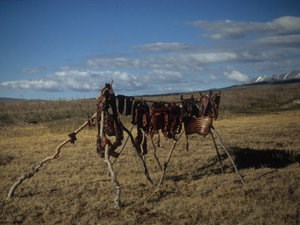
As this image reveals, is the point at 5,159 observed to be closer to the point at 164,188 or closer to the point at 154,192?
the point at 164,188

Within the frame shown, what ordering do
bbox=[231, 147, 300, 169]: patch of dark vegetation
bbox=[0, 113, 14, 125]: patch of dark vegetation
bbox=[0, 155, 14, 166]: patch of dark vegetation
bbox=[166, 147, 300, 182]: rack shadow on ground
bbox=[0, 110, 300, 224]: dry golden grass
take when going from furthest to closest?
bbox=[0, 113, 14, 125]: patch of dark vegetation, bbox=[0, 155, 14, 166]: patch of dark vegetation, bbox=[231, 147, 300, 169]: patch of dark vegetation, bbox=[166, 147, 300, 182]: rack shadow on ground, bbox=[0, 110, 300, 224]: dry golden grass

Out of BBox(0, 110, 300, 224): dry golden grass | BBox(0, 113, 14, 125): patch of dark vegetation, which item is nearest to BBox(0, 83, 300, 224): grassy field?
BBox(0, 110, 300, 224): dry golden grass

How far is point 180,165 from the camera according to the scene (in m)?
14.5

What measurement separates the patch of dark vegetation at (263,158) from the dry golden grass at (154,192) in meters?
0.08

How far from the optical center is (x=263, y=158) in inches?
629

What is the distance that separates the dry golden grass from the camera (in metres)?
8.78

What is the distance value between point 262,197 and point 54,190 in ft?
18.5

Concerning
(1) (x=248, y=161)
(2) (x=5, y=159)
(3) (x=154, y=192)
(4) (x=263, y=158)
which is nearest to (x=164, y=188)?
(3) (x=154, y=192)

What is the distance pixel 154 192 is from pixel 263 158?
6.89 meters

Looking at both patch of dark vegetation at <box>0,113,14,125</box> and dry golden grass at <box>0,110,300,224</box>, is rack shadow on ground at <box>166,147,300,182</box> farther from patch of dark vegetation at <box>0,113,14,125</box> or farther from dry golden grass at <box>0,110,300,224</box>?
patch of dark vegetation at <box>0,113,14,125</box>

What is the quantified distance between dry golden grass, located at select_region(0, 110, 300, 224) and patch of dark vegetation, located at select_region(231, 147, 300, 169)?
0.25 feet

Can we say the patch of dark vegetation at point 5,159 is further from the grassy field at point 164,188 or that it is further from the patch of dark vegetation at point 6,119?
the patch of dark vegetation at point 6,119

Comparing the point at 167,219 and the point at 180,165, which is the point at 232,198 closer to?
the point at 167,219

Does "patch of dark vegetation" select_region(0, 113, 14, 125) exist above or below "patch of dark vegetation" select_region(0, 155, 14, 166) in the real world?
above
